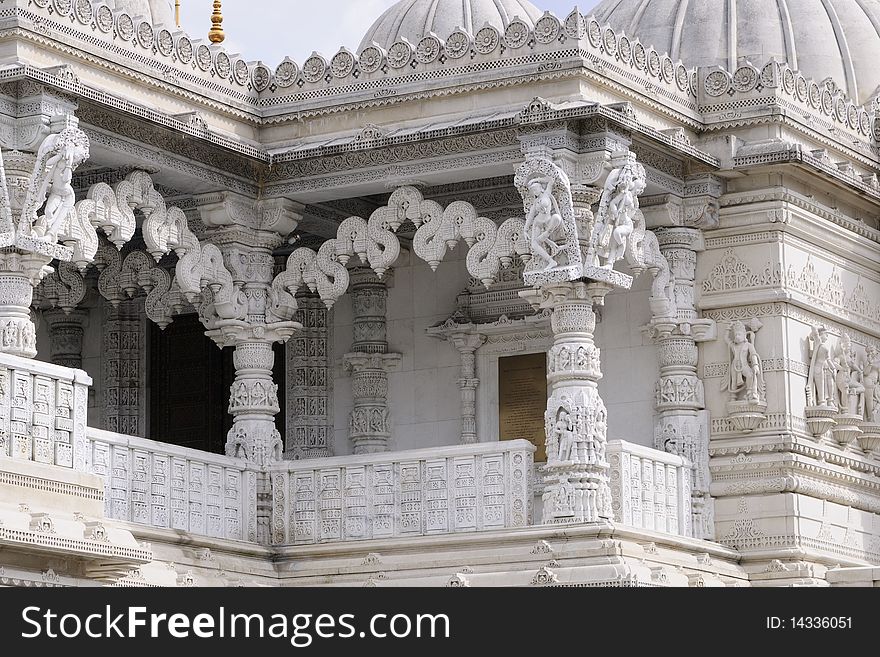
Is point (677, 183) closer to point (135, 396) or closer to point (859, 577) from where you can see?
point (859, 577)

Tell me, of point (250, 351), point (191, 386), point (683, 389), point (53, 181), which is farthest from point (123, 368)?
point (683, 389)

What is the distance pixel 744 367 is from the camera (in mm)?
21234

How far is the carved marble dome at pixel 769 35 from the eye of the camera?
24.9 m

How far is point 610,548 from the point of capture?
19234 millimetres

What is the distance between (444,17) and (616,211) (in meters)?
7.08

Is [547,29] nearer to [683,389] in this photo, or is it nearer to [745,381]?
[683,389]

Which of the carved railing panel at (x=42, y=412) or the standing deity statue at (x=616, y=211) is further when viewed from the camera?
the standing deity statue at (x=616, y=211)

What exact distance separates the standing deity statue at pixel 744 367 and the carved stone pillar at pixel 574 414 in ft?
6.06

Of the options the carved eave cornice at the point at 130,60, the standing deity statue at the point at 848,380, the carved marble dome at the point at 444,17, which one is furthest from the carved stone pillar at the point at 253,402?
the carved marble dome at the point at 444,17

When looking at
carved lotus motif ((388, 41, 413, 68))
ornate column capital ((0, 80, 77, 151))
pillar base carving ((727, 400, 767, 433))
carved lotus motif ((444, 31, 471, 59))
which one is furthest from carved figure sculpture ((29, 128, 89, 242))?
pillar base carving ((727, 400, 767, 433))

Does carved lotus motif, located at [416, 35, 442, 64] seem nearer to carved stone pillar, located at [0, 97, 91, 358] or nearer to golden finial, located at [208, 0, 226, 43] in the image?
carved stone pillar, located at [0, 97, 91, 358]

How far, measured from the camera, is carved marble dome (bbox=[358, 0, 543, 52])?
86.1ft

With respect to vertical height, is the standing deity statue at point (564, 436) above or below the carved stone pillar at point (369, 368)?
below

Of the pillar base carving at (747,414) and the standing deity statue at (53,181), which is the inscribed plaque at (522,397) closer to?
the pillar base carving at (747,414)
